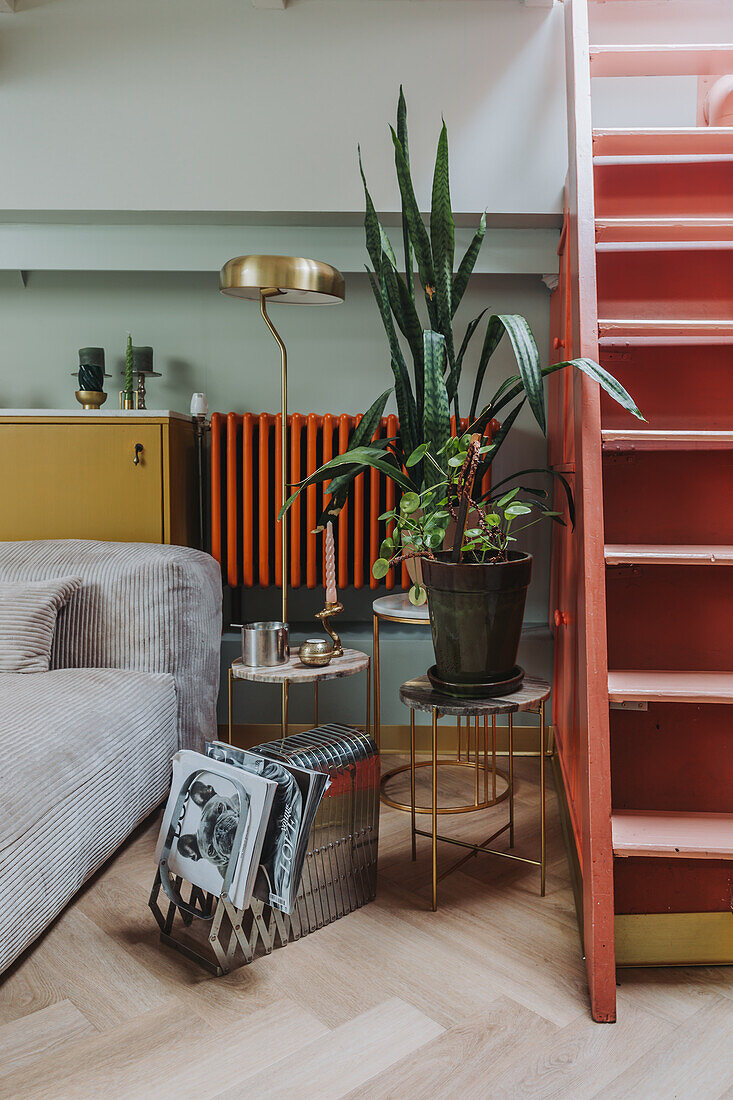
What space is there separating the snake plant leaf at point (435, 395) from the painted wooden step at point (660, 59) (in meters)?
0.73

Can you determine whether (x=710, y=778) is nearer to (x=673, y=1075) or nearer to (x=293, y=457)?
(x=673, y=1075)

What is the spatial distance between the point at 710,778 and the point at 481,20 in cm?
239

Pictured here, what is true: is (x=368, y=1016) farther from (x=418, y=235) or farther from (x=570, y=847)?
(x=418, y=235)

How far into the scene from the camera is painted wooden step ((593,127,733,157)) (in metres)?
1.70

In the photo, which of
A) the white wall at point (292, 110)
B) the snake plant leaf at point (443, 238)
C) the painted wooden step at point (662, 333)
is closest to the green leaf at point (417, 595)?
the snake plant leaf at point (443, 238)

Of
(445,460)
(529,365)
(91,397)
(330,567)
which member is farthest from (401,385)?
(91,397)

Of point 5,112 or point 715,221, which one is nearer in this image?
point 715,221

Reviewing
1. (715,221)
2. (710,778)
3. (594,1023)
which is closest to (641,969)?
(594,1023)

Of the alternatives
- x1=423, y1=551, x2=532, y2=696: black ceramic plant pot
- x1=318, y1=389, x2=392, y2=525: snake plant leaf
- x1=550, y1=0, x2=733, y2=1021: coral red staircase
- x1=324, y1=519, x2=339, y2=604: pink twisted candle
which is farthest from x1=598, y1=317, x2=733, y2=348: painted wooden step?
x1=324, y1=519, x2=339, y2=604: pink twisted candle

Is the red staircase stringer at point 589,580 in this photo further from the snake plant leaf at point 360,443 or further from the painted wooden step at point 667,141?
the snake plant leaf at point 360,443

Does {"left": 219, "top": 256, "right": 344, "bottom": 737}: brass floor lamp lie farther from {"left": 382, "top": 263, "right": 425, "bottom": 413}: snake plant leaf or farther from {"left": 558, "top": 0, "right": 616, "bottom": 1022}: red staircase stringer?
{"left": 558, "top": 0, "right": 616, "bottom": 1022}: red staircase stringer

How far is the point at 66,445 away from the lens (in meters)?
2.55

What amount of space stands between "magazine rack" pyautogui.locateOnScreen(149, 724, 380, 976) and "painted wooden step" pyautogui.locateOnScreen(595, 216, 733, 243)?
1234 mm

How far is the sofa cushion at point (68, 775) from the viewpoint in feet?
4.81
